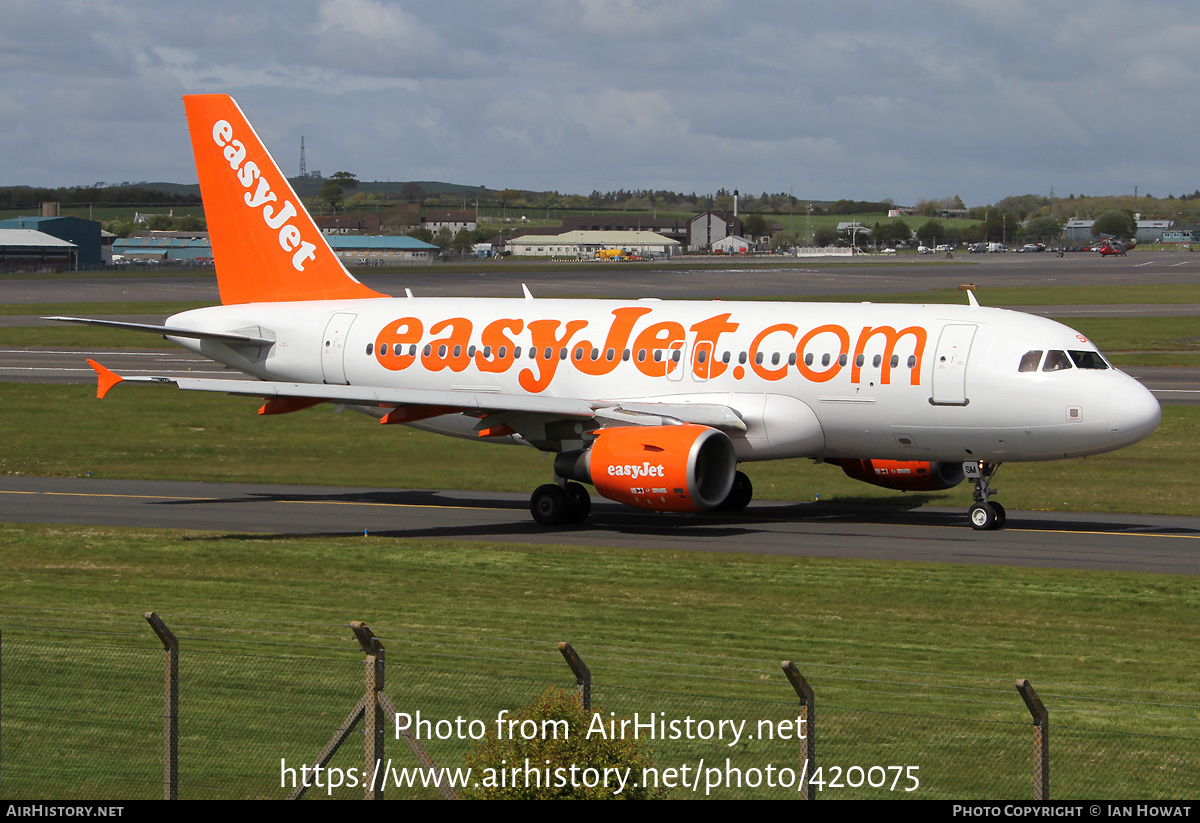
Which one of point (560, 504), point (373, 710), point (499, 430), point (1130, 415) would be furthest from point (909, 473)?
point (373, 710)

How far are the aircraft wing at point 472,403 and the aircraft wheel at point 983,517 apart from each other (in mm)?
5468

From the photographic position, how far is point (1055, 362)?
3089 centimetres

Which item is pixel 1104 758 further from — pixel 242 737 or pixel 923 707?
pixel 242 737

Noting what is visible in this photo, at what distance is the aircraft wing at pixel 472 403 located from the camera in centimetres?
3228

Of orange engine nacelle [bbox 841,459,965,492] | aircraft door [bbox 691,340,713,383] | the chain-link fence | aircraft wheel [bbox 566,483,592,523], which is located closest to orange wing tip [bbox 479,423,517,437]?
aircraft wheel [bbox 566,483,592,523]

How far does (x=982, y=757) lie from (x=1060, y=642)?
7.67 meters

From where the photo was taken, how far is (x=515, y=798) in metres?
11.3

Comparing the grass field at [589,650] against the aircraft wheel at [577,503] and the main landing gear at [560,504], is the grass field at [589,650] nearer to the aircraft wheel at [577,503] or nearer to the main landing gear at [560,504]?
the main landing gear at [560,504]

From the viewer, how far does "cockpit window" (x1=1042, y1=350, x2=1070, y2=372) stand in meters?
30.8

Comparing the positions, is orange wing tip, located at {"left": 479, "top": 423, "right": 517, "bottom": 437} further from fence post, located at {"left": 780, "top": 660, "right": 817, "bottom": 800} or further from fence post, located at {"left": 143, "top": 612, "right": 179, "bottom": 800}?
fence post, located at {"left": 780, "top": 660, "right": 817, "bottom": 800}

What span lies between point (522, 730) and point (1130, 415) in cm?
2183

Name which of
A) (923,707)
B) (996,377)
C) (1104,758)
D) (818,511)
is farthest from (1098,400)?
(1104,758)

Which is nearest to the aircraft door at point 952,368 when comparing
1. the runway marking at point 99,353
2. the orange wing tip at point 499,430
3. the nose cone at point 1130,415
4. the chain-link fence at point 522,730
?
the nose cone at point 1130,415

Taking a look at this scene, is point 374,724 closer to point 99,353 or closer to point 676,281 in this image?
point 99,353
